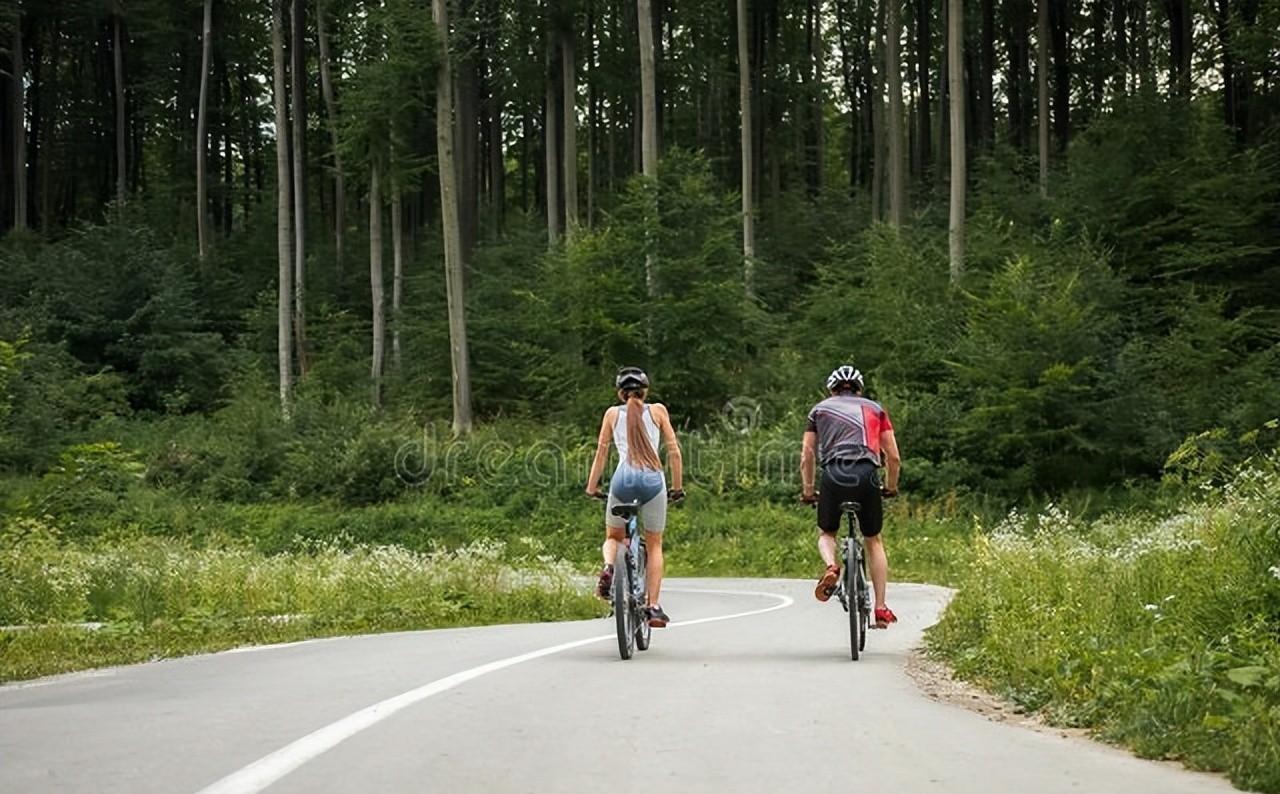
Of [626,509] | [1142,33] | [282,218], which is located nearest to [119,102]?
[282,218]

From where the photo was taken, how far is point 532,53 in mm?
44938

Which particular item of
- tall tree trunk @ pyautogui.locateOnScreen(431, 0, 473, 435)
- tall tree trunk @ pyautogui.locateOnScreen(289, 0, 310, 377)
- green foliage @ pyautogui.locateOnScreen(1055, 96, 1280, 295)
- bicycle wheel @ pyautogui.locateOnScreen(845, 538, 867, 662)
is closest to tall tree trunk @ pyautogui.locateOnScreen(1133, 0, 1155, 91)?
green foliage @ pyautogui.locateOnScreen(1055, 96, 1280, 295)

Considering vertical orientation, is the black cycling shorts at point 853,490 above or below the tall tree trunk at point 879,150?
below

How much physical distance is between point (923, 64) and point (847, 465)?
46.9 meters

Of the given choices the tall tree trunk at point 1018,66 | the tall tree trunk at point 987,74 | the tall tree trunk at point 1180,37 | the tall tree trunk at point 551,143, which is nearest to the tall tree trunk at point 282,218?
the tall tree trunk at point 551,143

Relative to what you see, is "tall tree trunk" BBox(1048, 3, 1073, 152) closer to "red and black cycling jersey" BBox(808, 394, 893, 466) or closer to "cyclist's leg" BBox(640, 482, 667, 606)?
"red and black cycling jersey" BBox(808, 394, 893, 466)

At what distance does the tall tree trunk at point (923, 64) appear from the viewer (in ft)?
175

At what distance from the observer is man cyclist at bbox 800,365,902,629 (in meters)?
10.2

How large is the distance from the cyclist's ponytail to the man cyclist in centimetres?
119

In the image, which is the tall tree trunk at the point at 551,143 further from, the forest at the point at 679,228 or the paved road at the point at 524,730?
the paved road at the point at 524,730

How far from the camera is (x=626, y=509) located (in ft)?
33.6

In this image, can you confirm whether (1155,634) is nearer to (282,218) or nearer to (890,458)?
(890,458)

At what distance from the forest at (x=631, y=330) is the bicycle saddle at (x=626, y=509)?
256 cm

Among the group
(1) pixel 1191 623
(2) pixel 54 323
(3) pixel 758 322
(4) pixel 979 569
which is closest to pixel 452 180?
(3) pixel 758 322
